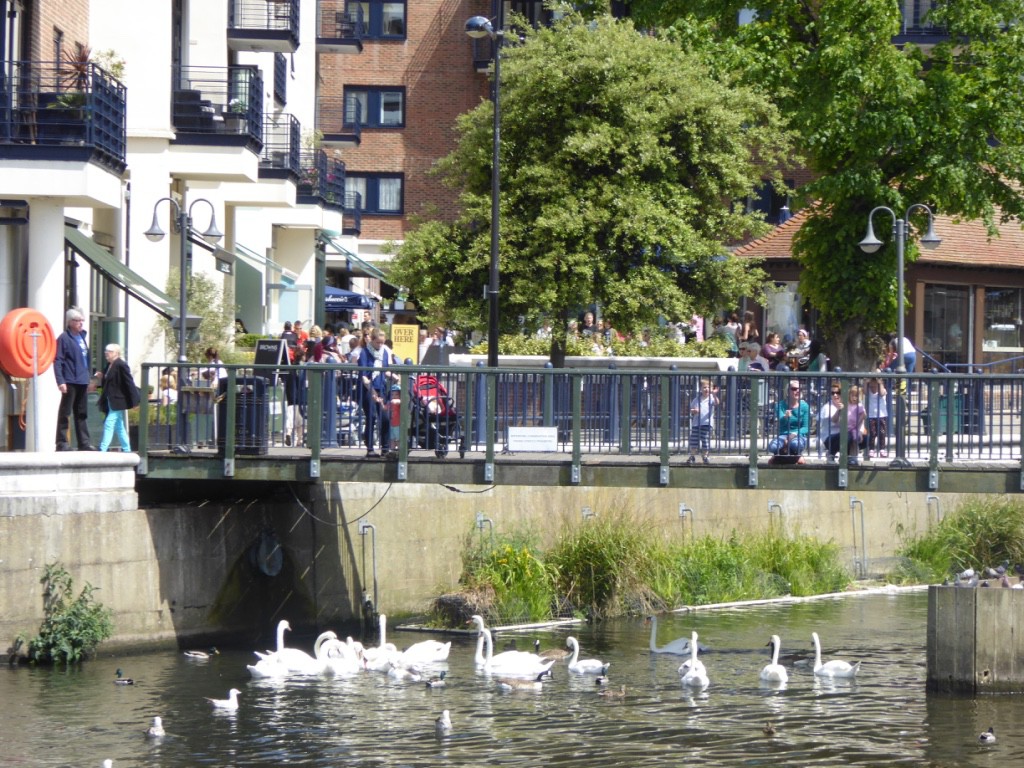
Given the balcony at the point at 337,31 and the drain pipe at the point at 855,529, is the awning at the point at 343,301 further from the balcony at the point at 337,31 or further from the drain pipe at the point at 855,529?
the drain pipe at the point at 855,529

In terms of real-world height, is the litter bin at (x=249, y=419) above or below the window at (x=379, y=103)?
below

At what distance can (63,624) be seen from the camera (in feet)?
70.3

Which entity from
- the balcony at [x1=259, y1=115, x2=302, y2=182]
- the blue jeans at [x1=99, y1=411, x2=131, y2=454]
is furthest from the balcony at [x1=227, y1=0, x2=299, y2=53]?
the blue jeans at [x1=99, y1=411, x2=131, y2=454]

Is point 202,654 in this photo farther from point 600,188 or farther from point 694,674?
point 600,188

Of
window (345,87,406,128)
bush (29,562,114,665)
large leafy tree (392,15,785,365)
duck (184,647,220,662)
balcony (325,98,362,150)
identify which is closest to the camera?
bush (29,562,114,665)

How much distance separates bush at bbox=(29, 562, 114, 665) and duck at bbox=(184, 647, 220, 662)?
1457 mm

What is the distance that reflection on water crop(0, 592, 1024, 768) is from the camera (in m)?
18.0

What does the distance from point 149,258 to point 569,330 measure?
25.0 ft

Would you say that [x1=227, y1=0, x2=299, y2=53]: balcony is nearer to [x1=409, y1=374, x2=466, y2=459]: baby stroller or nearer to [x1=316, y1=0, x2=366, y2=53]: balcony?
[x1=316, y1=0, x2=366, y2=53]: balcony

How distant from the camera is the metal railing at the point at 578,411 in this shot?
2241 centimetres

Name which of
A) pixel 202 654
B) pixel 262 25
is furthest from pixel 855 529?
pixel 262 25

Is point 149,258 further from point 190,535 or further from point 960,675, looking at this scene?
point 960,675

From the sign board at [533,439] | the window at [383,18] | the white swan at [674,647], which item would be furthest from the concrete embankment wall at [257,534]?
the window at [383,18]

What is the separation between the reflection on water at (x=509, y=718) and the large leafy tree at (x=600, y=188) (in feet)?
30.4
